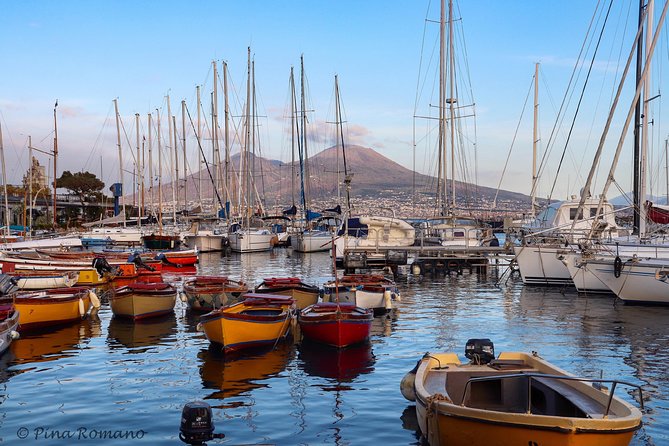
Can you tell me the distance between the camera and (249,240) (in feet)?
225

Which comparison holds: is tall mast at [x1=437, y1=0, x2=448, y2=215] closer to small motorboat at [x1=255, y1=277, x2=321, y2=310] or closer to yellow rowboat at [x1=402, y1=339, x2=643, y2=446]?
small motorboat at [x1=255, y1=277, x2=321, y2=310]

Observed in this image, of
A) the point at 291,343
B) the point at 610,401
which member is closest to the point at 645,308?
the point at 291,343

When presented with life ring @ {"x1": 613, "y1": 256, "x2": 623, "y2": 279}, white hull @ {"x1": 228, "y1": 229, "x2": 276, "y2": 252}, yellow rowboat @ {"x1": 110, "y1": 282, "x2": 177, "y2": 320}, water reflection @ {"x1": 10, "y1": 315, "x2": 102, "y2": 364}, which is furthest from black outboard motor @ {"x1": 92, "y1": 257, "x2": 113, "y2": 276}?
white hull @ {"x1": 228, "y1": 229, "x2": 276, "y2": 252}

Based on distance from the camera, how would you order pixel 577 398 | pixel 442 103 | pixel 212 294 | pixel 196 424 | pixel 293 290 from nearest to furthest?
pixel 577 398
pixel 196 424
pixel 293 290
pixel 212 294
pixel 442 103

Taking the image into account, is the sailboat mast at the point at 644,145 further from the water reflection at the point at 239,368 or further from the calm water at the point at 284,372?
the water reflection at the point at 239,368

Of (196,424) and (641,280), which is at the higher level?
(641,280)

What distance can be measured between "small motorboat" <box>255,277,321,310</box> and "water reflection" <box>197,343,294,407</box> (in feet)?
19.5

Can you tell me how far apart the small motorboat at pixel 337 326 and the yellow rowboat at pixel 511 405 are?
20.2ft

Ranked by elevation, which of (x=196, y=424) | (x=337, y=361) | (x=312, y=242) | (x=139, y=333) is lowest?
(x=337, y=361)

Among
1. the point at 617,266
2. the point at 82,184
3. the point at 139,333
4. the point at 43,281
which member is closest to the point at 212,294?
the point at 139,333

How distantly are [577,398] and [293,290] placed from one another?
17242 mm

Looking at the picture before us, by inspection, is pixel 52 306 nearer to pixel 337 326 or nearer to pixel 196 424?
pixel 337 326

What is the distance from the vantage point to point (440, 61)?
2014 inches

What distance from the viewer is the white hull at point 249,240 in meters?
68.7
